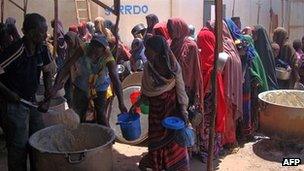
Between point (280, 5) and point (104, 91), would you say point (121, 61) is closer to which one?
point (104, 91)

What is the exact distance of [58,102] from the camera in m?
5.19

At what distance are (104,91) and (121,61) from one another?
2704 millimetres

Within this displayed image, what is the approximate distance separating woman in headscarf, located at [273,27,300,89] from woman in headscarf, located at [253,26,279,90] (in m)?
0.49

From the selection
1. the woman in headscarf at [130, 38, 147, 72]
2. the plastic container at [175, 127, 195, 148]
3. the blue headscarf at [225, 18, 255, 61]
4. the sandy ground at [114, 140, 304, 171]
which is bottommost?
the sandy ground at [114, 140, 304, 171]

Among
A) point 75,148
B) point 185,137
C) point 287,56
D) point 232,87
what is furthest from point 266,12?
point 75,148

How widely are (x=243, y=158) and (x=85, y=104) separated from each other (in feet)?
6.96

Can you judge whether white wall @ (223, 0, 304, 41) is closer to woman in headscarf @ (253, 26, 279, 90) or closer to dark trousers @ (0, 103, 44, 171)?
woman in headscarf @ (253, 26, 279, 90)

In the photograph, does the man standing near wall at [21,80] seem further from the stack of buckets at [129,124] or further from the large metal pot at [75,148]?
the stack of buckets at [129,124]

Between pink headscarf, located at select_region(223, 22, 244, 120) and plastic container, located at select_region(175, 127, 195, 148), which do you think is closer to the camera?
plastic container, located at select_region(175, 127, 195, 148)

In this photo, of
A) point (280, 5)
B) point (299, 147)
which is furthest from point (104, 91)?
point (280, 5)

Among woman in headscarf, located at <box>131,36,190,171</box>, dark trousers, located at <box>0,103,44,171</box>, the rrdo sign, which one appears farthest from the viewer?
the rrdo sign

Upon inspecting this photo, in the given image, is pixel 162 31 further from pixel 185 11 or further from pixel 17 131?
pixel 185 11

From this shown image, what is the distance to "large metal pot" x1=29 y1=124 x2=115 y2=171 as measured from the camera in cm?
356

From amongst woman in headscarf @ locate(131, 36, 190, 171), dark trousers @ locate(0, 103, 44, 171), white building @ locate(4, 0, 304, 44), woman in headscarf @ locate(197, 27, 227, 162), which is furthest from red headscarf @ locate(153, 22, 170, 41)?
white building @ locate(4, 0, 304, 44)
